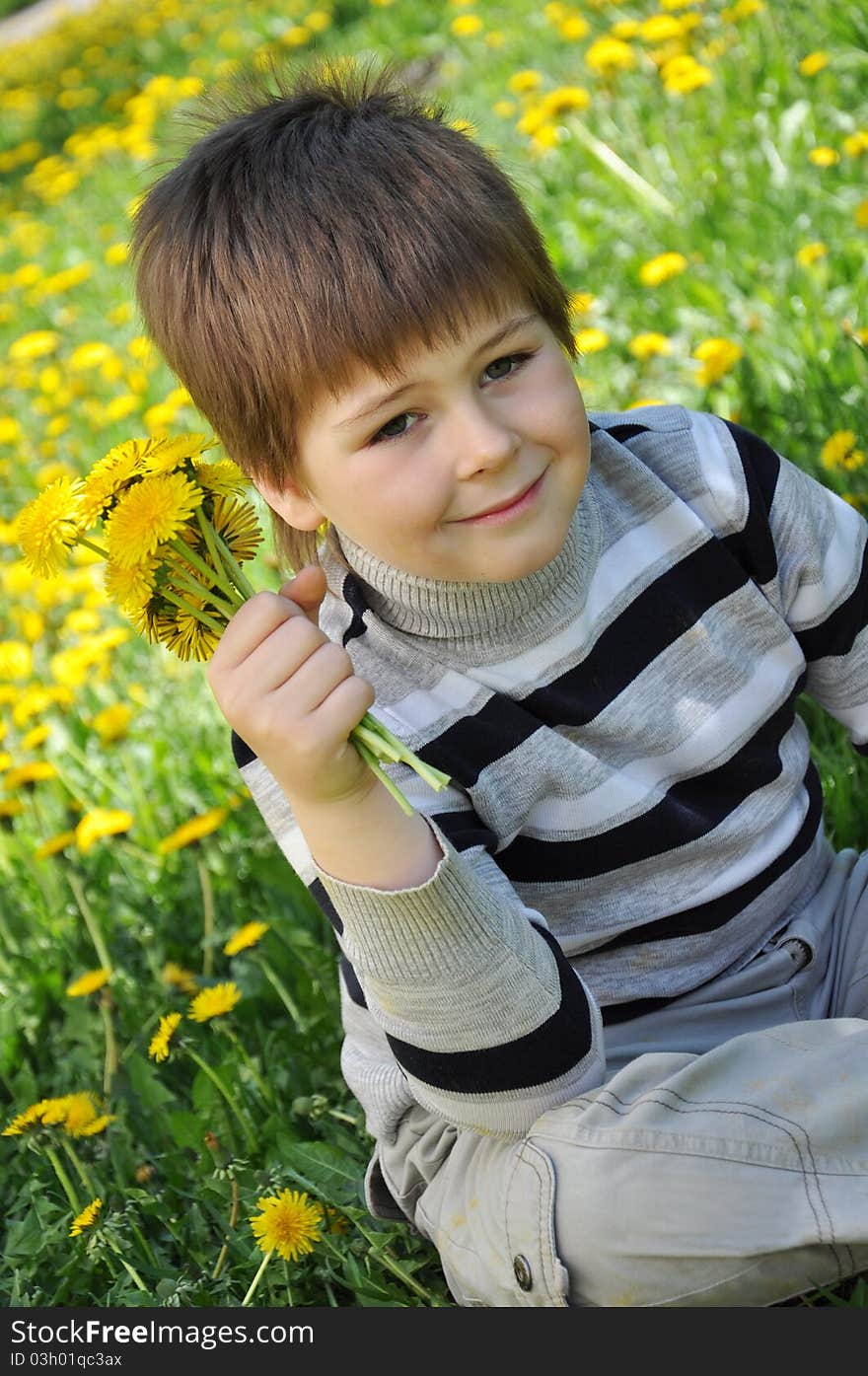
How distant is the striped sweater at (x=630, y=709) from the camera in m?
1.29

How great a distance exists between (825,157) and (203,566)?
6.07ft

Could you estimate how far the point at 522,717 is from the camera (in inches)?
51.2

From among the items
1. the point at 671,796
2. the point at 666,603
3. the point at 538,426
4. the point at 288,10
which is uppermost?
the point at 538,426

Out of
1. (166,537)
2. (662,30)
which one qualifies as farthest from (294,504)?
(662,30)

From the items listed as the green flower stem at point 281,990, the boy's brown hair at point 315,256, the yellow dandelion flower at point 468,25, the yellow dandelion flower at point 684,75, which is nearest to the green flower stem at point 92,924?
the green flower stem at point 281,990

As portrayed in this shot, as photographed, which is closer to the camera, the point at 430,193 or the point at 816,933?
the point at 430,193

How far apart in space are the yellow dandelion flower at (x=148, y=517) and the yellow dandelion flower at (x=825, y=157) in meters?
1.86

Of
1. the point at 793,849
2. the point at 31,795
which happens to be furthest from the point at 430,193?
the point at 31,795

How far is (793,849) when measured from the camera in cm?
141

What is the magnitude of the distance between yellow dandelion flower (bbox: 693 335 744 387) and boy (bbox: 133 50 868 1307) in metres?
0.76

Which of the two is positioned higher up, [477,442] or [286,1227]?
[477,442]

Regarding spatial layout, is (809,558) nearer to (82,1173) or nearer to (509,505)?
(509,505)

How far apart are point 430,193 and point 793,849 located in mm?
650

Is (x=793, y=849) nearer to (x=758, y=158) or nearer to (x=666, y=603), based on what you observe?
(x=666, y=603)
